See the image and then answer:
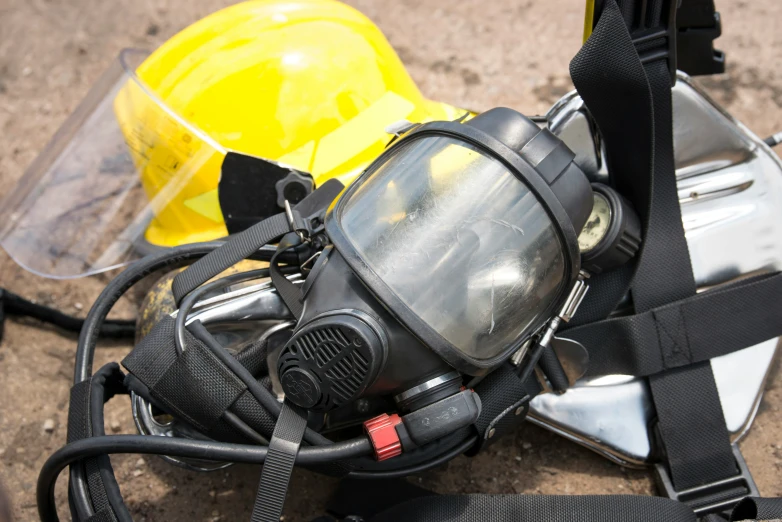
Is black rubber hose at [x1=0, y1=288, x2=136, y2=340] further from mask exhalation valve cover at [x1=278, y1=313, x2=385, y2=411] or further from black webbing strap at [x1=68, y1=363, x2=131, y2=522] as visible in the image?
mask exhalation valve cover at [x1=278, y1=313, x2=385, y2=411]

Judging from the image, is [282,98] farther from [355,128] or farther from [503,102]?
[503,102]

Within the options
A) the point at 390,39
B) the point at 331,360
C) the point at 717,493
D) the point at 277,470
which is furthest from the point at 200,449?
the point at 390,39

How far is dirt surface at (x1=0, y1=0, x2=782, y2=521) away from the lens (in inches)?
65.7

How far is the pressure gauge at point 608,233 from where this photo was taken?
4.75 ft

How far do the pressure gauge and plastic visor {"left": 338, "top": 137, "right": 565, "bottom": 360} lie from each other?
0.19m

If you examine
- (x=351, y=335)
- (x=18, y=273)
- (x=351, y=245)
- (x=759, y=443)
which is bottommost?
(x=759, y=443)

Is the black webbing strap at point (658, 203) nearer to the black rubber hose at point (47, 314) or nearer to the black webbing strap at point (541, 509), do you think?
the black webbing strap at point (541, 509)

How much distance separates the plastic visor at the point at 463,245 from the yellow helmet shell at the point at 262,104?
501 mm

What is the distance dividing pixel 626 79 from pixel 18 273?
179 cm

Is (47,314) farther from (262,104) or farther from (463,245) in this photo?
(463,245)

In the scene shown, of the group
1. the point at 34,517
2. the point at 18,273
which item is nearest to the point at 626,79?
the point at 34,517

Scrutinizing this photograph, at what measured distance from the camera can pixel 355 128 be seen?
180 cm

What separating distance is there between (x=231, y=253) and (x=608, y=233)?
0.74 metres

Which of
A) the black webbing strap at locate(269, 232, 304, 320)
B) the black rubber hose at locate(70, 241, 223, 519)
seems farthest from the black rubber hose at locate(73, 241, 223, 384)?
the black webbing strap at locate(269, 232, 304, 320)
